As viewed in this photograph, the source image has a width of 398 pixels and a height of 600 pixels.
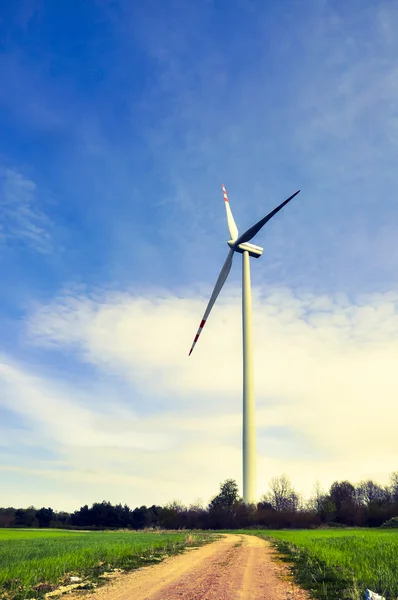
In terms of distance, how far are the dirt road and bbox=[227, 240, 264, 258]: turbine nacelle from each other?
78.3 meters

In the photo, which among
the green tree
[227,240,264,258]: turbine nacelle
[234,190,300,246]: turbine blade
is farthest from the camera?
the green tree

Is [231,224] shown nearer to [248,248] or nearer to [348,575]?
[248,248]

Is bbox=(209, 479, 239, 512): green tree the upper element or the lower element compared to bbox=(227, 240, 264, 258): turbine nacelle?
lower

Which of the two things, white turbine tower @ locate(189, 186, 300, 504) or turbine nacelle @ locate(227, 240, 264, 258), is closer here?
white turbine tower @ locate(189, 186, 300, 504)

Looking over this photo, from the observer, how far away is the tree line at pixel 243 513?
9775 cm

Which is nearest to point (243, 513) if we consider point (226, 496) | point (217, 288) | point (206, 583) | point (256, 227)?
point (226, 496)

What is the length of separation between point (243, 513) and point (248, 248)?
59996 millimetres

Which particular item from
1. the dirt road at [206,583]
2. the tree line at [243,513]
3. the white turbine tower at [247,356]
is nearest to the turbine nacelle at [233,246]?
the white turbine tower at [247,356]

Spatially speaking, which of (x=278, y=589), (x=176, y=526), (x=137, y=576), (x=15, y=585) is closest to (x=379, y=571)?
(x=278, y=589)

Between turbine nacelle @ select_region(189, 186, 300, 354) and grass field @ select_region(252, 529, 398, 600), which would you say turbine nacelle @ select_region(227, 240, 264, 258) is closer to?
turbine nacelle @ select_region(189, 186, 300, 354)

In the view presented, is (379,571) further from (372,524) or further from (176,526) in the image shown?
(176,526)

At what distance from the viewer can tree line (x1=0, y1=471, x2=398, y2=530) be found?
321 feet

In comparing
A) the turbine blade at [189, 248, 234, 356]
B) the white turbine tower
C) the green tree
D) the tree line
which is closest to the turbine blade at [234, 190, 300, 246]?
the white turbine tower

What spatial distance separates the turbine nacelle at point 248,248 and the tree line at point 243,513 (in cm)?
5384
